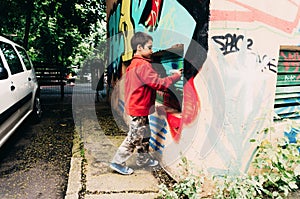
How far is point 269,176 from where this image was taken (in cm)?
257

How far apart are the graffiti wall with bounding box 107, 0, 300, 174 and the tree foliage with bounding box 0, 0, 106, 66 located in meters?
7.99

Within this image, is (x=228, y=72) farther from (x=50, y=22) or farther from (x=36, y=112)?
(x=50, y=22)

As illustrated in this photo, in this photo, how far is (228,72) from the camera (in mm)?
2443

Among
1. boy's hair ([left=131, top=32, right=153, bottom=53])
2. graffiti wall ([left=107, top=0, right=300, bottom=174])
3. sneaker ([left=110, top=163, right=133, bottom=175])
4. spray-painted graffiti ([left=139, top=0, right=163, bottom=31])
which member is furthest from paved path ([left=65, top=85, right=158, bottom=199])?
spray-painted graffiti ([left=139, top=0, right=163, bottom=31])

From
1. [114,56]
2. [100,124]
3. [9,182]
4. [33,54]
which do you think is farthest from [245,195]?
[33,54]

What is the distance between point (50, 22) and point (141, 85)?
1182 cm

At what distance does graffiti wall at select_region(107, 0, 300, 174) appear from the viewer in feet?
7.90

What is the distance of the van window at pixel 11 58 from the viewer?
4.12m

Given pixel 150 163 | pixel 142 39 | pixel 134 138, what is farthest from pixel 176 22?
pixel 150 163

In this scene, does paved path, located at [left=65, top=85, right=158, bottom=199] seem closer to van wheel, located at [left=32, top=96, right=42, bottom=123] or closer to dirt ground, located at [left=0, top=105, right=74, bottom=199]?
dirt ground, located at [left=0, top=105, right=74, bottom=199]

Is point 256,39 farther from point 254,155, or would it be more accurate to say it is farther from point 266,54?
point 254,155

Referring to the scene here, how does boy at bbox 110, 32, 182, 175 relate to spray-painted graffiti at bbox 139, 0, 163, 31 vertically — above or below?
below

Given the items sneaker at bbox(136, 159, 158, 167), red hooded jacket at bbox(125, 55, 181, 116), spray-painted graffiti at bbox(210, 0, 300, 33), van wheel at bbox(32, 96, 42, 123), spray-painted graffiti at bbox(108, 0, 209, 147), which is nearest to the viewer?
spray-painted graffiti at bbox(210, 0, 300, 33)

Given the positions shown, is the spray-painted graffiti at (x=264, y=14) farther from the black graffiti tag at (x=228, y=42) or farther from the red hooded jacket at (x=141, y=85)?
the red hooded jacket at (x=141, y=85)
